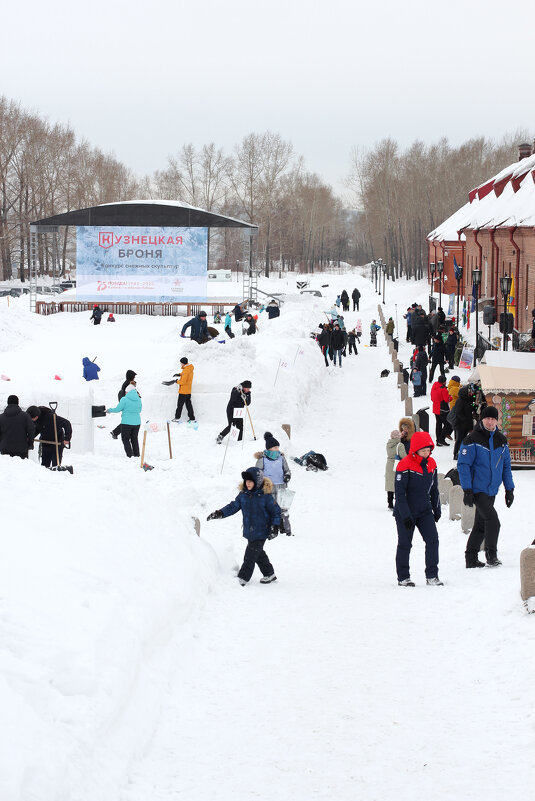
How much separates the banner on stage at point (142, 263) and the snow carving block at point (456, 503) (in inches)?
1249

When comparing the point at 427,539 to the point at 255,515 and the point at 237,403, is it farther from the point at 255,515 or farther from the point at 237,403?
the point at 237,403

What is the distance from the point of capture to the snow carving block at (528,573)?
7109 millimetres

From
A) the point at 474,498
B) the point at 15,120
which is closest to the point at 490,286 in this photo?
the point at 474,498

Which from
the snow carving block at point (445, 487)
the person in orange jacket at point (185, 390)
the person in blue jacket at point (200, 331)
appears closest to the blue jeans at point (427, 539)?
the snow carving block at point (445, 487)

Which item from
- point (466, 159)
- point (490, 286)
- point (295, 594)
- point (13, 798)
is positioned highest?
point (466, 159)

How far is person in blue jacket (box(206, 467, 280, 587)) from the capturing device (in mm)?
9000

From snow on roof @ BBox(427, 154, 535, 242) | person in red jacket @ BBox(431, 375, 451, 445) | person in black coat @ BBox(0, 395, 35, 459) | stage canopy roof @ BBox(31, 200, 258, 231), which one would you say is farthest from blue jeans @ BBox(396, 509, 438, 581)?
stage canopy roof @ BBox(31, 200, 258, 231)

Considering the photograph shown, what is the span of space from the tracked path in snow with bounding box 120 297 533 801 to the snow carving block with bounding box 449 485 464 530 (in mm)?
1863

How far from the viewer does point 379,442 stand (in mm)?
18984

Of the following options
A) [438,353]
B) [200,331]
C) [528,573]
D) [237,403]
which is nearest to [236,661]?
[528,573]

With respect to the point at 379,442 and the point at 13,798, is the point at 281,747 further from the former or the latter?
the point at 379,442

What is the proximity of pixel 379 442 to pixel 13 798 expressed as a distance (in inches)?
605

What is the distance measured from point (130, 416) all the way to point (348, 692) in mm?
9946

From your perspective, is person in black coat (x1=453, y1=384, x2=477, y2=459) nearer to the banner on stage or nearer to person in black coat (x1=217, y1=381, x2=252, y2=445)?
person in black coat (x1=217, y1=381, x2=252, y2=445)
